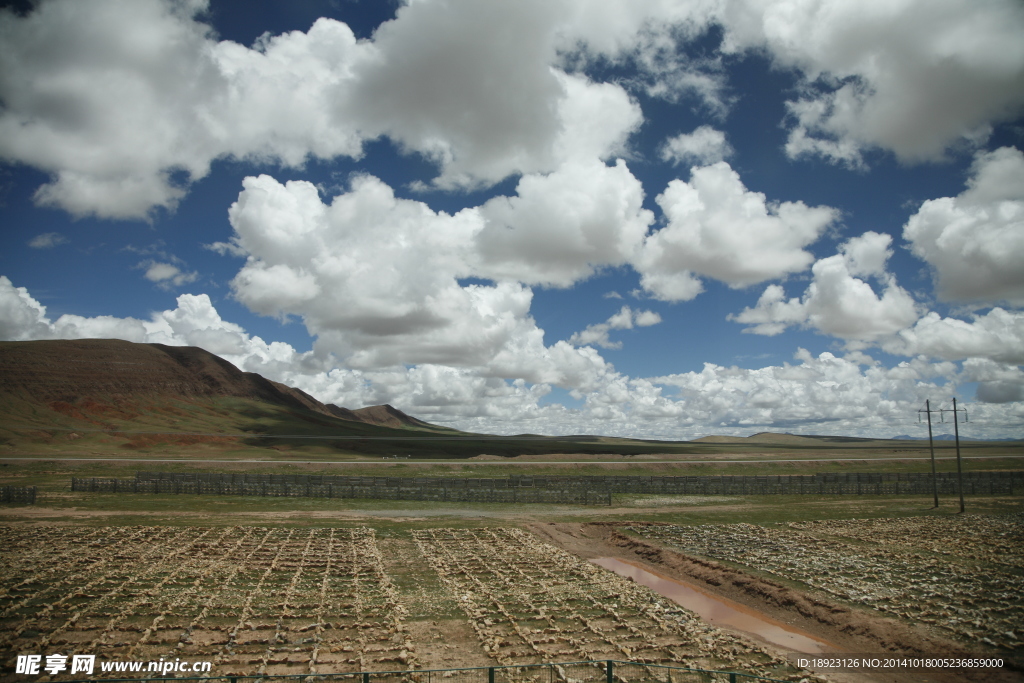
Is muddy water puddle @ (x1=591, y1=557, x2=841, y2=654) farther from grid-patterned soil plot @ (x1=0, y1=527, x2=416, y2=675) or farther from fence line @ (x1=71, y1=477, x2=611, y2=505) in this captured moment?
fence line @ (x1=71, y1=477, x2=611, y2=505)

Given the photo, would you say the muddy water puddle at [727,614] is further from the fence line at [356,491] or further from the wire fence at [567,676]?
the fence line at [356,491]

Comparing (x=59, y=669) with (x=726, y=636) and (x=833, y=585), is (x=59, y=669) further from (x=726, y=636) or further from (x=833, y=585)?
(x=833, y=585)

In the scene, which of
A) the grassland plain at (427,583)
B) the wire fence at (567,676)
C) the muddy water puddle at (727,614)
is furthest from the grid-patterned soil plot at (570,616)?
the muddy water puddle at (727,614)

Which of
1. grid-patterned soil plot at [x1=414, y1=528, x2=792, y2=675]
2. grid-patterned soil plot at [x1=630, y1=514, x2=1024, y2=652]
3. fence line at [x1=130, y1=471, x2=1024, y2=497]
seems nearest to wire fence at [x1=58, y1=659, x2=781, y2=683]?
grid-patterned soil plot at [x1=414, y1=528, x2=792, y2=675]

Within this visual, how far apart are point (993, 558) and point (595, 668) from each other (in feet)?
94.0

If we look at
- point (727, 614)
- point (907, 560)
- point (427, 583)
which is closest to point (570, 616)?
point (727, 614)

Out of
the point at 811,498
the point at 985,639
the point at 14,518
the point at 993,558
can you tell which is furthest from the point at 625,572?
the point at 14,518

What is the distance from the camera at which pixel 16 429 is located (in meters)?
132

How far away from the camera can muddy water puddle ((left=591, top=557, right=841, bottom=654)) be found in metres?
20.9

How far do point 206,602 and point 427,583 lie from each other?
9749mm

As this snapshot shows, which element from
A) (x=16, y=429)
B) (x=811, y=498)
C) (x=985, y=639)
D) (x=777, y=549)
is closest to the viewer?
(x=985, y=639)

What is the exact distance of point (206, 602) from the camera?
880 inches

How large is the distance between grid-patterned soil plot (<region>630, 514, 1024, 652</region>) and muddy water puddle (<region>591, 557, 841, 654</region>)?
13.3ft

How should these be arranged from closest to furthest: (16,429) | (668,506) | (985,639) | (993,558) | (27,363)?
1. (985,639)
2. (993,558)
3. (668,506)
4. (16,429)
5. (27,363)
